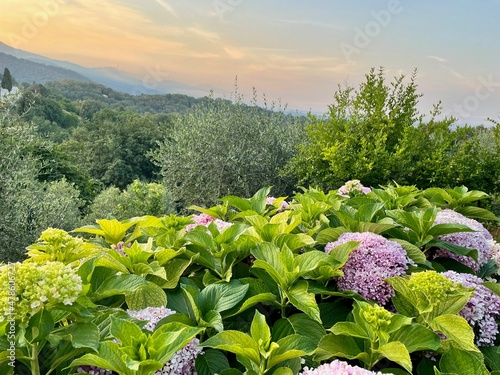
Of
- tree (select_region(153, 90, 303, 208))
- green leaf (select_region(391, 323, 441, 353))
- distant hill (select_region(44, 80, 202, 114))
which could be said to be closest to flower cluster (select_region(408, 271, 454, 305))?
green leaf (select_region(391, 323, 441, 353))

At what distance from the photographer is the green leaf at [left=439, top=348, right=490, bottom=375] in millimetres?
1021

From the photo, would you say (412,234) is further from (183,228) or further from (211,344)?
(211,344)

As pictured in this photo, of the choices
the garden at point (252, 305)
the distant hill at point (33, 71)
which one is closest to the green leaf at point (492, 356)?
the garden at point (252, 305)

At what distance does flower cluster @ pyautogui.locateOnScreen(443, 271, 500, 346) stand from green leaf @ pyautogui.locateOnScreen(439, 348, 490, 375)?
0.99ft

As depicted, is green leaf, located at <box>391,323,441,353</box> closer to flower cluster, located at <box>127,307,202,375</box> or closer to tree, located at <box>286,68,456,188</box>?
flower cluster, located at <box>127,307,202,375</box>

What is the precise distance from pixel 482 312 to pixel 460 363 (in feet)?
1.26

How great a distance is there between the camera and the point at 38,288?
956 mm

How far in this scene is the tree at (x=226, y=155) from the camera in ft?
31.4

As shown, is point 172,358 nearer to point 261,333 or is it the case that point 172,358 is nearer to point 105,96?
point 261,333

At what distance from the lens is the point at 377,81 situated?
316 inches

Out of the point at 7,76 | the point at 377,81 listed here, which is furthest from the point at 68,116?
the point at 377,81

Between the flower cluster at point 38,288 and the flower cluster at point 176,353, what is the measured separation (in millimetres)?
188

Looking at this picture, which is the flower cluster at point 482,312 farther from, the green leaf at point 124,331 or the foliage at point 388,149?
the foliage at point 388,149

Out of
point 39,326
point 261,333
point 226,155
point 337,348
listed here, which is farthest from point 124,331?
point 226,155
